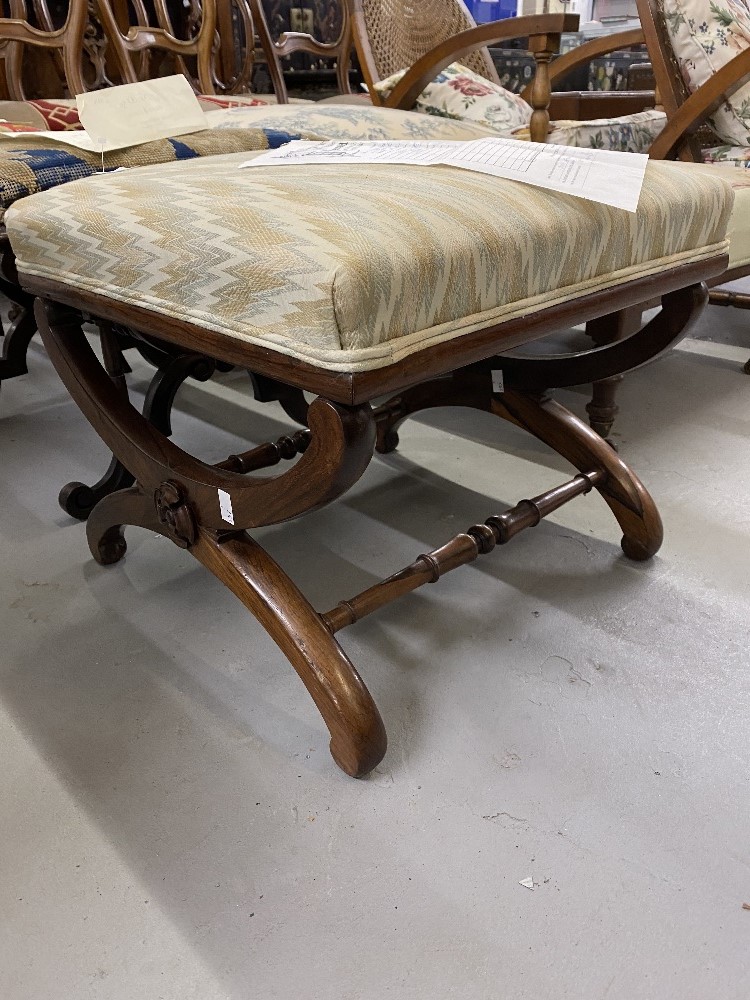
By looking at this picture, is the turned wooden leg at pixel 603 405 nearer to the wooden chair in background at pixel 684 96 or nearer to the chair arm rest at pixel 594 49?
the wooden chair in background at pixel 684 96

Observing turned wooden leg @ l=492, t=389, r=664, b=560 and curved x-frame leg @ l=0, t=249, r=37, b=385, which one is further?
curved x-frame leg @ l=0, t=249, r=37, b=385

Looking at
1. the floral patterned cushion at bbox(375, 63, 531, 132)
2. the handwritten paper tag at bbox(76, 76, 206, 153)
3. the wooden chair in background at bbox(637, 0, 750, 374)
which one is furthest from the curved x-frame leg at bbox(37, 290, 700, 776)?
the floral patterned cushion at bbox(375, 63, 531, 132)

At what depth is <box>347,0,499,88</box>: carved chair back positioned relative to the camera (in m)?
1.97

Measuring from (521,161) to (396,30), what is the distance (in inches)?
57.2

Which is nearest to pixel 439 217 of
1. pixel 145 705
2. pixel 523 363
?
pixel 523 363

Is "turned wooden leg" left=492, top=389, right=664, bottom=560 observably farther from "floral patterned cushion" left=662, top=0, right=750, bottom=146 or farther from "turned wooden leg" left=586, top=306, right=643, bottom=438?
"floral patterned cushion" left=662, top=0, right=750, bottom=146

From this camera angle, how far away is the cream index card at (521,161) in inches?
28.1

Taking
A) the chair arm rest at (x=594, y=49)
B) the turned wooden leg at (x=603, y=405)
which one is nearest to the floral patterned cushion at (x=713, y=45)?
the chair arm rest at (x=594, y=49)

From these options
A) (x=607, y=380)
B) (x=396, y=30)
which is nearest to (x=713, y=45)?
(x=396, y=30)

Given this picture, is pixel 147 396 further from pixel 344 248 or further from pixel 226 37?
pixel 226 37

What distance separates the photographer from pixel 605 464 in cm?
101

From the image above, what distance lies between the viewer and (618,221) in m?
0.73

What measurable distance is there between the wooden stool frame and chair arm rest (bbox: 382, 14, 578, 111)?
0.53 meters

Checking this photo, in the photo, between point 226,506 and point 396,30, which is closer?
point 226,506
